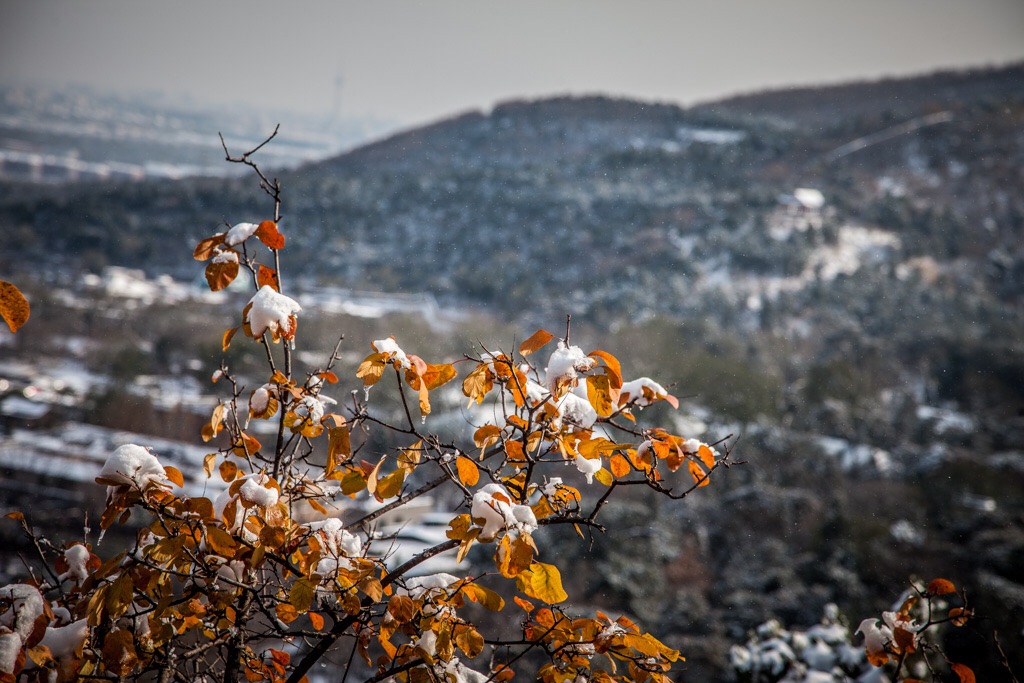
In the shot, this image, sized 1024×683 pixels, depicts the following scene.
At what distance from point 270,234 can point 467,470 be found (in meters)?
0.51

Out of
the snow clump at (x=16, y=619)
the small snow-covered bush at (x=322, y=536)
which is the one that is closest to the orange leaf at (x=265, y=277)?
the small snow-covered bush at (x=322, y=536)

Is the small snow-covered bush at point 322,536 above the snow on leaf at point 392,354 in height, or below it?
below

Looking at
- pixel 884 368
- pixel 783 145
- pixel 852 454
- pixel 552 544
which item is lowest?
pixel 552 544

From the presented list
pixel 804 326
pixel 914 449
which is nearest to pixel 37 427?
pixel 914 449

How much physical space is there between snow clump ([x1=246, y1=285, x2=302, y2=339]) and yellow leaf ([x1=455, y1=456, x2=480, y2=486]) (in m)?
0.36

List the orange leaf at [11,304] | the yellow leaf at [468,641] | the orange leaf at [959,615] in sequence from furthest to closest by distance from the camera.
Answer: the orange leaf at [959,615], the yellow leaf at [468,641], the orange leaf at [11,304]

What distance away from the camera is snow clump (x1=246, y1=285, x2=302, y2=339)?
3.12ft

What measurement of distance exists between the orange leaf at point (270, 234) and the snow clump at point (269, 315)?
0.08 metres

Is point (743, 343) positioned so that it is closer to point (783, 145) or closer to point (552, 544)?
point (552, 544)

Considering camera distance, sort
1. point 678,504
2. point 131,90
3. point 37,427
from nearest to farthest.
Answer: point 678,504, point 37,427, point 131,90

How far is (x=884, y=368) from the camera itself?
30.5 ft

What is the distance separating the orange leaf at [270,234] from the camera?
3.23ft

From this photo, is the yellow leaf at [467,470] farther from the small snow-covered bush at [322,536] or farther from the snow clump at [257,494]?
the snow clump at [257,494]

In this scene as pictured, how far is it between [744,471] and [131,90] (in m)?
75.4
